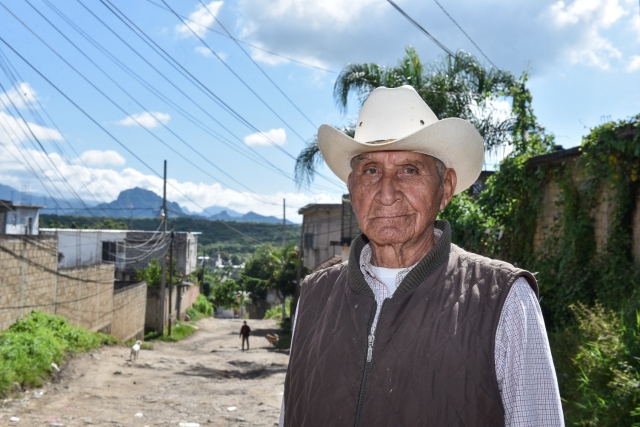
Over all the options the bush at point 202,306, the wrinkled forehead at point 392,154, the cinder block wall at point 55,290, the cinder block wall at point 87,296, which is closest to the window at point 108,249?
the bush at point 202,306

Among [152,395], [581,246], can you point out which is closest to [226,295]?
[152,395]

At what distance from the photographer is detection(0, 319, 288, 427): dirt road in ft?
29.7

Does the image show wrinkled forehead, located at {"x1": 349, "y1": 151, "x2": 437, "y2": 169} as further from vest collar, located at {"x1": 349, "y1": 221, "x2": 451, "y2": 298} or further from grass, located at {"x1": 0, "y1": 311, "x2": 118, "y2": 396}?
grass, located at {"x1": 0, "y1": 311, "x2": 118, "y2": 396}

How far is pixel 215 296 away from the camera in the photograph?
5903 cm

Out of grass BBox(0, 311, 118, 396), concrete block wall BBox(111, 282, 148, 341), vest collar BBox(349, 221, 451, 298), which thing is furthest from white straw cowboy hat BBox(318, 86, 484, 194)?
concrete block wall BBox(111, 282, 148, 341)

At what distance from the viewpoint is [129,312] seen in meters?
26.3

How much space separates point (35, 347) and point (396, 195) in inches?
468

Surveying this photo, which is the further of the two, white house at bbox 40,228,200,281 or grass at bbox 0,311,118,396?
white house at bbox 40,228,200,281

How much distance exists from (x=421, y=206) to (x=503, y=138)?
1165 centimetres

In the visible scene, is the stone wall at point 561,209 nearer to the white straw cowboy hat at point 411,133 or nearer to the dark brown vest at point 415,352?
the white straw cowboy hat at point 411,133

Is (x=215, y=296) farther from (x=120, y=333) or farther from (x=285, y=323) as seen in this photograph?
(x=120, y=333)

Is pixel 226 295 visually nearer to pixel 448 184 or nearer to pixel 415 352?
pixel 448 184

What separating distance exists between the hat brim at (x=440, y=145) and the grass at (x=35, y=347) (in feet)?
30.0

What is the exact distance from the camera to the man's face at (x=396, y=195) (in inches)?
92.6
